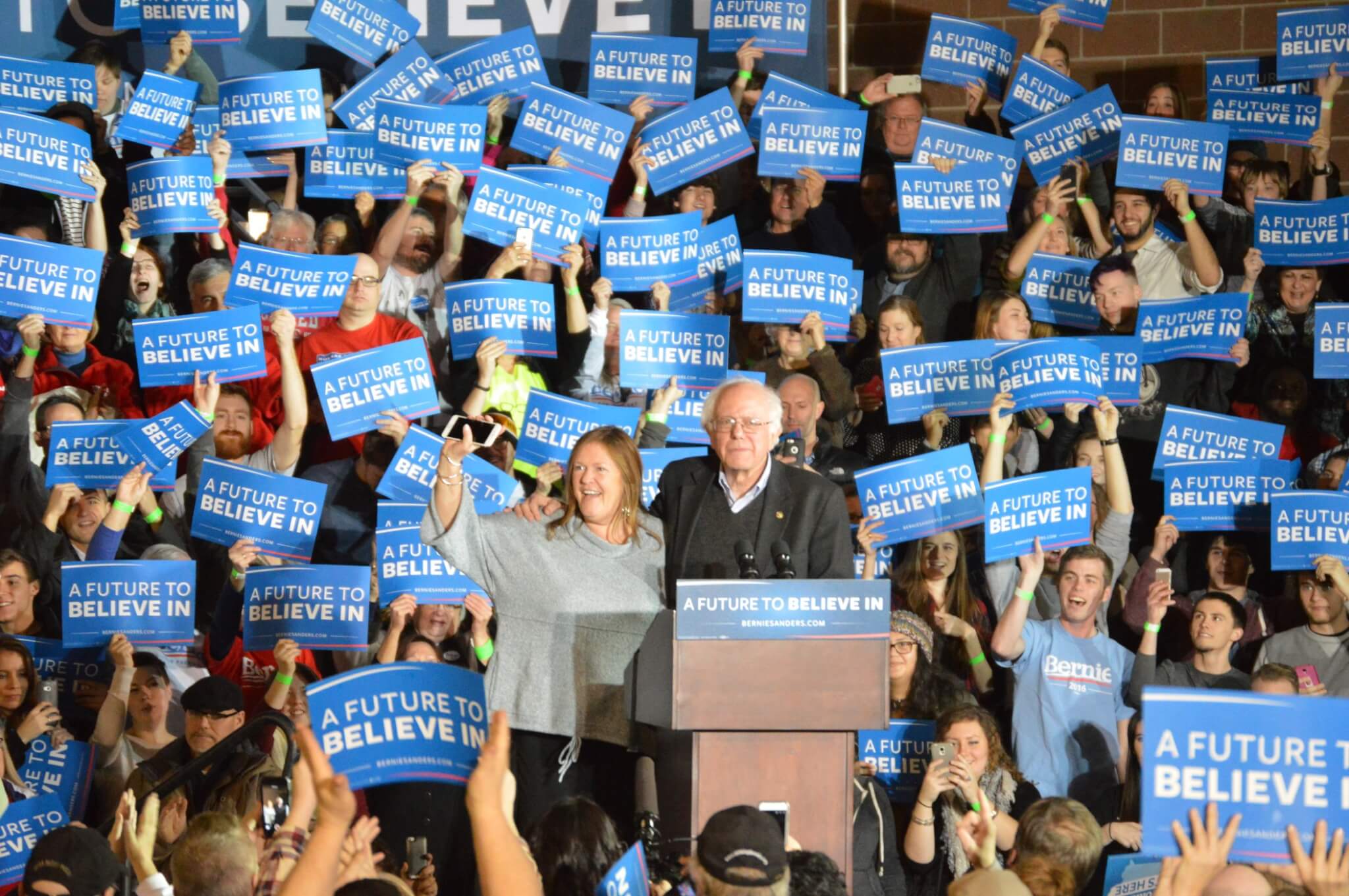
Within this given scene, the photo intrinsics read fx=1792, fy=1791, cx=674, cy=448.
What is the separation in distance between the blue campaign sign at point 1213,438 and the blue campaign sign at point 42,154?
13.5 ft

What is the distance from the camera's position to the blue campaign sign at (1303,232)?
6.79 meters

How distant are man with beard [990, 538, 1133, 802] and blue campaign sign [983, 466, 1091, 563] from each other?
5.5 inches

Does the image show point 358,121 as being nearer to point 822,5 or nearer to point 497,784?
point 822,5

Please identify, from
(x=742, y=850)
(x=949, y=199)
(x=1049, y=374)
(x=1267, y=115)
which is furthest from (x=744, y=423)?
(x=1267, y=115)

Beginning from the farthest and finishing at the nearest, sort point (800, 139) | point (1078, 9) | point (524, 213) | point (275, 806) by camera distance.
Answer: point (1078, 9), point (800, 139), point (524, 213), point (275, 806)

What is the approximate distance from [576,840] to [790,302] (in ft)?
11.7

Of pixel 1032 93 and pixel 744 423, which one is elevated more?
pixel 1032 93

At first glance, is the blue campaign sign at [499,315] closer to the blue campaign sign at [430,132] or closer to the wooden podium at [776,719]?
the blue campaign sign at [430,132]

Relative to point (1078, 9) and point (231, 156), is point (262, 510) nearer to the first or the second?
point (231, 156)

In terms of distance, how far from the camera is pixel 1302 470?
21.0 ft

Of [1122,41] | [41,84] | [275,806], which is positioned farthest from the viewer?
[1122,41]

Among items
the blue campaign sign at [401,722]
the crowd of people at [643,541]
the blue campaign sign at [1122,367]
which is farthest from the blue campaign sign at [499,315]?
the blue campaign sign at [401,722]

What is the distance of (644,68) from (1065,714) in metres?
3.56

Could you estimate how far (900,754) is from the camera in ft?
17.0
